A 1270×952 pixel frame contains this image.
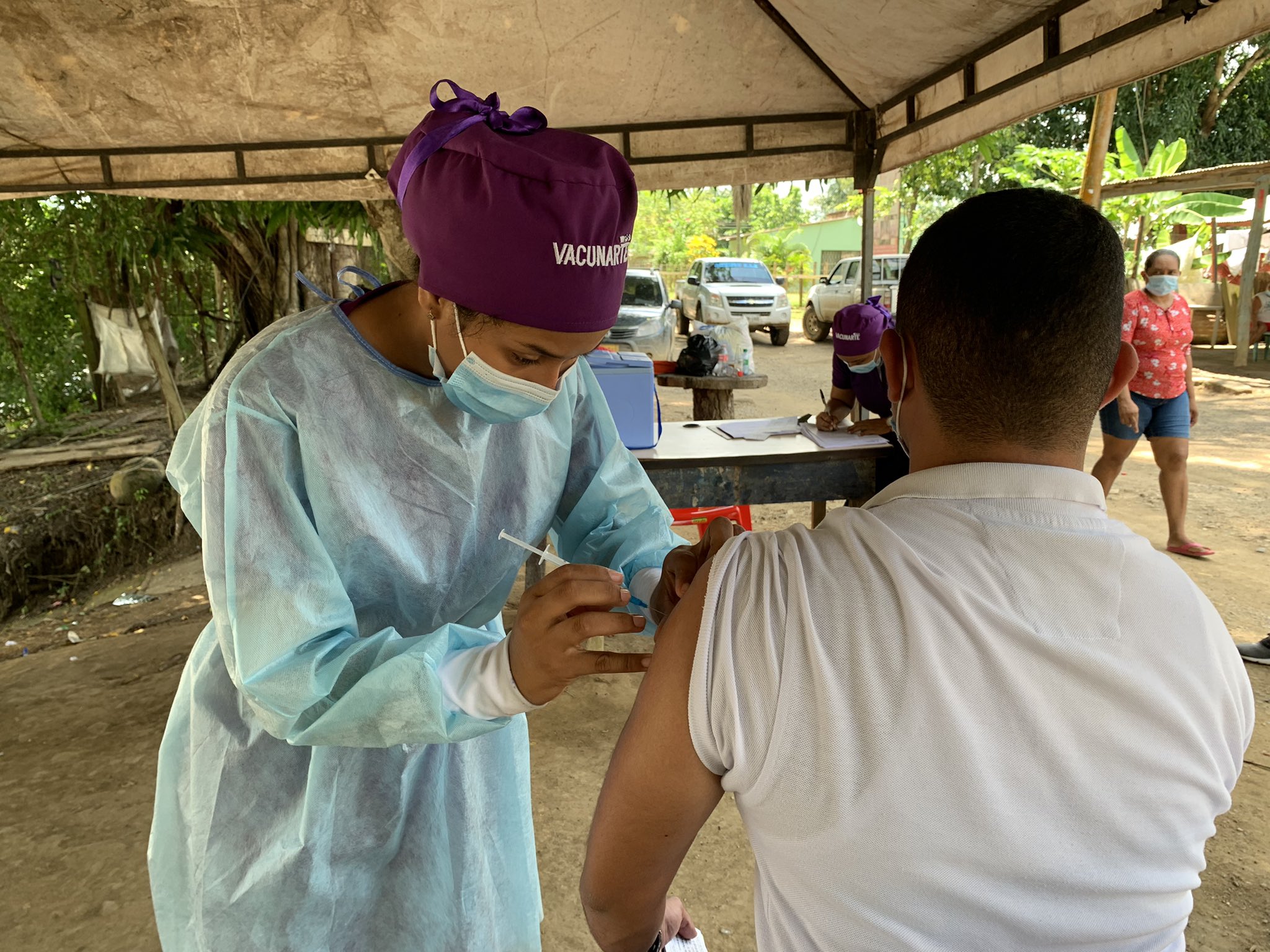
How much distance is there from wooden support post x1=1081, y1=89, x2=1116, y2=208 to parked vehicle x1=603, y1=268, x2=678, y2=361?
6567 mm

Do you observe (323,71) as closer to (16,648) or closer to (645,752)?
(645,752)

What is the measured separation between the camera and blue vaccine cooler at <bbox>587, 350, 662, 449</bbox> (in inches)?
134

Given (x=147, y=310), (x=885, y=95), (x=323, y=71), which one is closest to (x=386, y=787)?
(x=323, y=71)

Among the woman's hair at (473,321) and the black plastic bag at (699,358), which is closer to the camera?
the woman's hair at (473,321)

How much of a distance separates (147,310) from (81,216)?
0.75 metres

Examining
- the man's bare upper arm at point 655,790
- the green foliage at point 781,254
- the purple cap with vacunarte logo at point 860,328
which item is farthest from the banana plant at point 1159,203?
the green foliage at point 781,254

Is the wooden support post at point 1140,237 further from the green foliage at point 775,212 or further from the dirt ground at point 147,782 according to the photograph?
the green foliage at point 775,212

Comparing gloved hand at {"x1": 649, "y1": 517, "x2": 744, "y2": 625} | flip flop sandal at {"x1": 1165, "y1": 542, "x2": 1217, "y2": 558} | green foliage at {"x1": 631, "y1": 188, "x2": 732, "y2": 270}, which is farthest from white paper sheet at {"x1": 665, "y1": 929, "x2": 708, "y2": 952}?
green foliage at {"x1": 631, "y1": 188, "x2": 732, "y2": 270}

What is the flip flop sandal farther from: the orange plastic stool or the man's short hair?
the man's short hair

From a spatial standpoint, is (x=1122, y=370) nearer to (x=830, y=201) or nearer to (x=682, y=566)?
(x=682, y=566)

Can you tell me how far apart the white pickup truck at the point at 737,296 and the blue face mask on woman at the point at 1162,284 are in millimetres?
10971

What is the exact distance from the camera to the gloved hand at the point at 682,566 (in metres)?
1.23

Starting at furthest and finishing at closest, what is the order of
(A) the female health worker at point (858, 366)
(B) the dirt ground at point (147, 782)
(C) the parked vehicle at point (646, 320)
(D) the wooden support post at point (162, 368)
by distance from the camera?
1. (C) the parked vehicle at point (646, 320)
2. (D) the wooden support post at point (162, 368)
3. (A) the female health worker at point (858, 366)
4. (B) the dirt ground at point (147, 782)

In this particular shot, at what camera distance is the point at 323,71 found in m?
3.12
